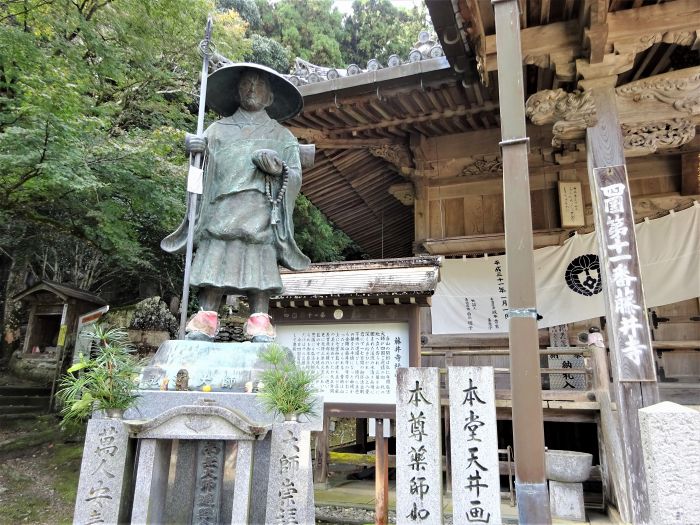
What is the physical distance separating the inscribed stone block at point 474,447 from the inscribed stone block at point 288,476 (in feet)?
3.62

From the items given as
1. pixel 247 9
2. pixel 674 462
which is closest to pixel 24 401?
pixel 674 462

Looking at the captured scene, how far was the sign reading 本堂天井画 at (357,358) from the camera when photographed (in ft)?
20.4

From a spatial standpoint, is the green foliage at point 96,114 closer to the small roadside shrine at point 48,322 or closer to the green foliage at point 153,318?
the small roadside shrine at point 48,322

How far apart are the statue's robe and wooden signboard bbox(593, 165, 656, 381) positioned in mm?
3036

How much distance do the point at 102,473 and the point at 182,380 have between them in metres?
0.75

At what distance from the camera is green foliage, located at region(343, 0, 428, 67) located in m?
24.4

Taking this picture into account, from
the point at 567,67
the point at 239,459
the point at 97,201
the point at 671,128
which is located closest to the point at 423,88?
the point at 567,67

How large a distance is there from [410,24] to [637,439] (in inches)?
1005

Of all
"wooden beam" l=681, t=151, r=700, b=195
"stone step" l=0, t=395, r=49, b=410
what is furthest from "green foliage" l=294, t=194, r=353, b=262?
"wooden beam" l=681, t=151, r=700, b=195

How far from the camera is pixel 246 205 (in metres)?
4.21

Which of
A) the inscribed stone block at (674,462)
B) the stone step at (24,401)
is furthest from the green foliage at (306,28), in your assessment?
the inscribed stone block at (674,462)

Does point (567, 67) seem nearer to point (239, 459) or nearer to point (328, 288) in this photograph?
point (328, 288)

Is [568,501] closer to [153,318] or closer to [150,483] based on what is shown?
[150,483]

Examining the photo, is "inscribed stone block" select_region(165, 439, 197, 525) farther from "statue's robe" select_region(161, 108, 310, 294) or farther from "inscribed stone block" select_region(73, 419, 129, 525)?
"statue's robe" select_region(161, 108, 310, 294)
